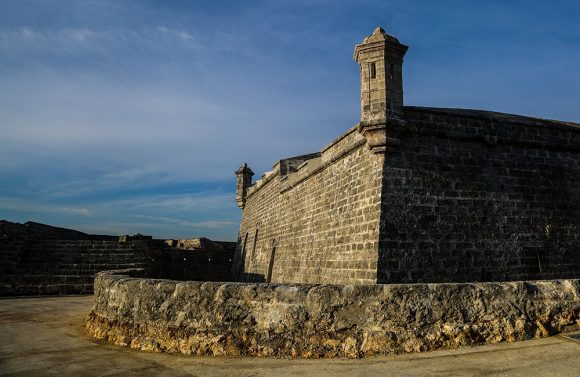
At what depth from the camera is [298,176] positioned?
46.6 ft

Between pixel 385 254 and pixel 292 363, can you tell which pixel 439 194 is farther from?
pixel 292 363

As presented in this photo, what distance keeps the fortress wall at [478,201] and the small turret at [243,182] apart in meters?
16.1

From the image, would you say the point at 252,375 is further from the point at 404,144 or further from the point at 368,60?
the point at 368,60

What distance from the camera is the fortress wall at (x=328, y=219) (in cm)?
870

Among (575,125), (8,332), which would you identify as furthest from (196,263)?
(575,125)

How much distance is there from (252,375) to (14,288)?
11743mm

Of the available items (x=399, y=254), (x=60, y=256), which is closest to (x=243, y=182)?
(x=60, y=256)

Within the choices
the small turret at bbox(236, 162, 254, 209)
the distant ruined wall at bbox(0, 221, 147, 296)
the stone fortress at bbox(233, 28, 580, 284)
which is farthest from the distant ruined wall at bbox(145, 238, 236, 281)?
the stone fortress at bbox(233, 28, 580, 284)

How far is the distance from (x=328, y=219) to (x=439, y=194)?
121 inches

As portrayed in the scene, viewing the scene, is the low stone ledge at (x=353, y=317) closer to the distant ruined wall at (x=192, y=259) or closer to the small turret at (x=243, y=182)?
the distant ruined wall at (x=192, y=259)

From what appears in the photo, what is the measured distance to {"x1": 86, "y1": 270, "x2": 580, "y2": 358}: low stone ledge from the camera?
14.8ft

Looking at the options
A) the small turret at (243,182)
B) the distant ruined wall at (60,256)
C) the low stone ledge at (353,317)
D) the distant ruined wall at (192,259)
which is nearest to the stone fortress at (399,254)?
the low stone ledge at (353,317)

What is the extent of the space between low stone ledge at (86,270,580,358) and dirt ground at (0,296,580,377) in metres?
0.16

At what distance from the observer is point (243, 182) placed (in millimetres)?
24141
